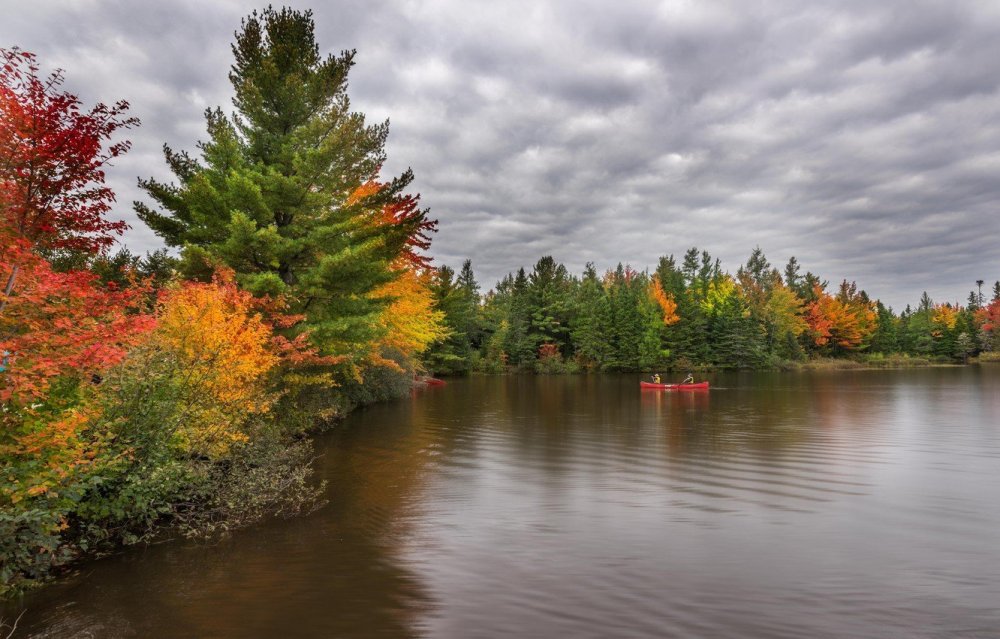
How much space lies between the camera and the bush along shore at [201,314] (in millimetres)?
5914

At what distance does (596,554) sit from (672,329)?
2730 inches

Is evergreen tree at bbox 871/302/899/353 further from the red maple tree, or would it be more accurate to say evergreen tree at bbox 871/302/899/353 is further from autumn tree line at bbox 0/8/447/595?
the red maple tree

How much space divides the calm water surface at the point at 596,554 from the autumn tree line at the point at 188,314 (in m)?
1.01

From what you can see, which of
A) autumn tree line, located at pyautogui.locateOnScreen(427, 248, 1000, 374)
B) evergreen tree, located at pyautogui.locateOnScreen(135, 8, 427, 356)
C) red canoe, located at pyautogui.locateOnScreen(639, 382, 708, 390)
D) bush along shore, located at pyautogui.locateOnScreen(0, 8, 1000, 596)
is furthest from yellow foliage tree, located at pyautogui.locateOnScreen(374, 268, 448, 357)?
autumn tree line, located at pyautogui.locateOnScreen(427, 248, 1000, 374)

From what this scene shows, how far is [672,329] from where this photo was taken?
74.1 m

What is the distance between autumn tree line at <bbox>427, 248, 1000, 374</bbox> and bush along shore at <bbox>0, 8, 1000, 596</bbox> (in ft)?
137

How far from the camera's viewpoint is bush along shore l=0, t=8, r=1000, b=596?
591 centimetres

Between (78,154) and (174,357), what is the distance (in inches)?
155

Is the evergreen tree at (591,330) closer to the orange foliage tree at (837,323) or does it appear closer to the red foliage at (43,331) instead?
the orange foliage tree at (837,323)

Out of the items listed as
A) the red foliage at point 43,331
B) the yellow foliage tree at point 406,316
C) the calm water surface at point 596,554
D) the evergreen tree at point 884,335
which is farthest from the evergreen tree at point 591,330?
the red foliage at point 43,331

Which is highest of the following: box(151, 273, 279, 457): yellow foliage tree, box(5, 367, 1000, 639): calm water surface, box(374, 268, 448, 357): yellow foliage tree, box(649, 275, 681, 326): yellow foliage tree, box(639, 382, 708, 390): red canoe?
box(649, 275, 681, 326): yellow foliage tree

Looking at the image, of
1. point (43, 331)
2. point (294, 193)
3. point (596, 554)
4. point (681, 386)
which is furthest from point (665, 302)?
point (43, 331)

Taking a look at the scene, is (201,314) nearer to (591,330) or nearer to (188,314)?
(188,314)

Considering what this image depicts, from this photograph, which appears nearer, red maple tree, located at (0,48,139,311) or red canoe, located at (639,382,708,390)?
red maple tree, located at (0,48,139,311)
